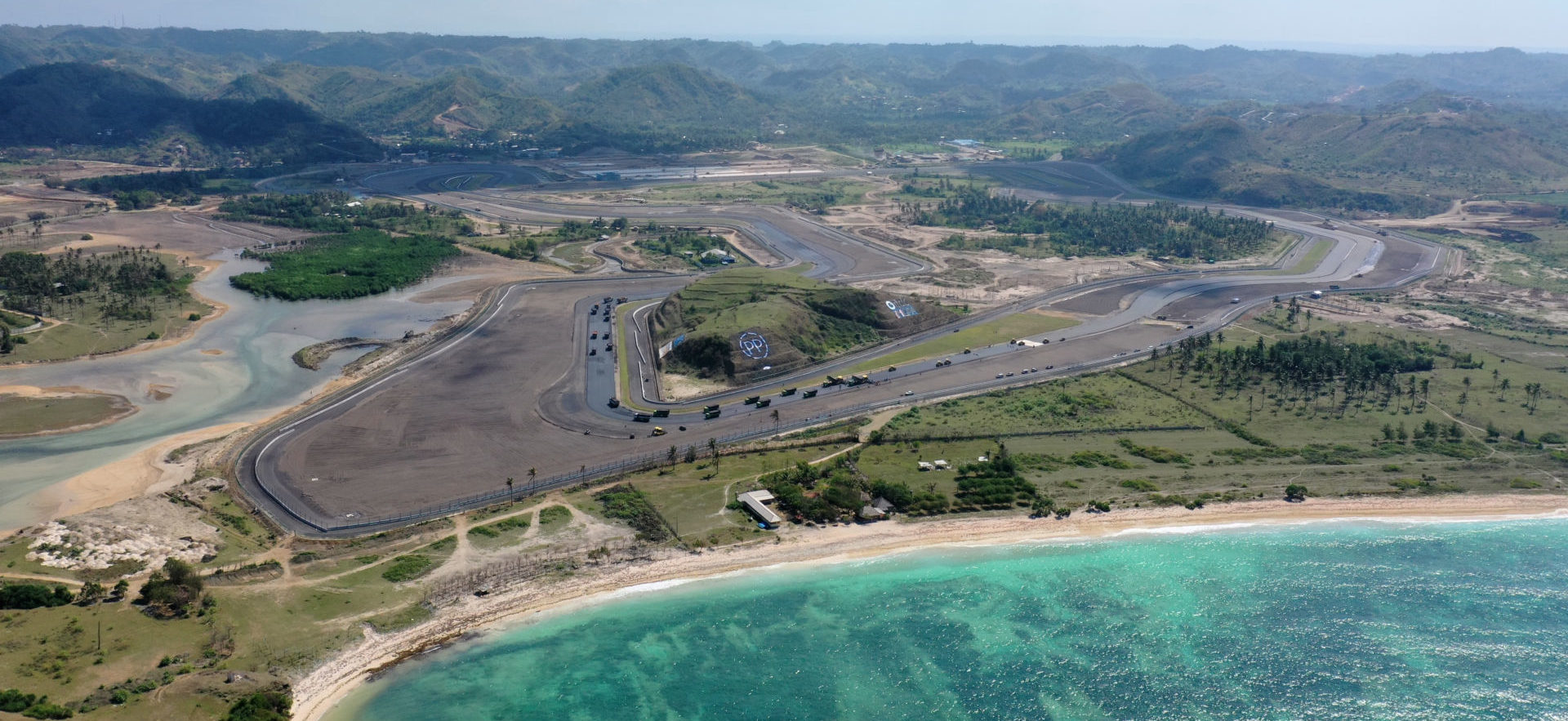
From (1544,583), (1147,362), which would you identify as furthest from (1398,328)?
(1544,583)

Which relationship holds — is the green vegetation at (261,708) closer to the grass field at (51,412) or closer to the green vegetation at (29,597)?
the green vegetation at (29,597)

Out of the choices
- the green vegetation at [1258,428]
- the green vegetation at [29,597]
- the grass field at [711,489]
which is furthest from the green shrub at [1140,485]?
the green vegetation at [29,597]

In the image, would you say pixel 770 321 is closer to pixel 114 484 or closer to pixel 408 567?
pixel 408 567

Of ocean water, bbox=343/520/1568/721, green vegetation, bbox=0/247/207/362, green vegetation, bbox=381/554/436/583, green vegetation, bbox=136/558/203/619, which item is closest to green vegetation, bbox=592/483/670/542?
ocean water, bbox=343/520/1568/721

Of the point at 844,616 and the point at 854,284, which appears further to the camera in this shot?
the point at 854,284

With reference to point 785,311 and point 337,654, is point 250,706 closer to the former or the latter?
point 337,654

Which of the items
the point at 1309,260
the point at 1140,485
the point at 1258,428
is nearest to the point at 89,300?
the point at 1140,485
